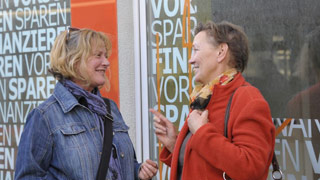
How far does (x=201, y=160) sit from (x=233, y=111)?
0.99 ft

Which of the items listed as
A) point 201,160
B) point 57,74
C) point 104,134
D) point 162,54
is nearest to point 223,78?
point 201,160

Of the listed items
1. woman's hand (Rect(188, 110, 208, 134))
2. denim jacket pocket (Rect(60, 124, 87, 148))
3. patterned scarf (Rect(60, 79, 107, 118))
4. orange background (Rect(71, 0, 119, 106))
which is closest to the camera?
woman's hand (Rect(188, 110, 208, 134))

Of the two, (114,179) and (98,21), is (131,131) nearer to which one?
(98,21)

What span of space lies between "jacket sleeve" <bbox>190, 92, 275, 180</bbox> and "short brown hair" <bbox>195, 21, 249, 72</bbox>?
29 centimetres

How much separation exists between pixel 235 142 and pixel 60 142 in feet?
3.23

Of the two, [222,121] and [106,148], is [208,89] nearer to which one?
[222,121]

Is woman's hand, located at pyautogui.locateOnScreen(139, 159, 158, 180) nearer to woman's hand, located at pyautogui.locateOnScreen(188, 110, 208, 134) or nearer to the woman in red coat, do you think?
the woman in red coat

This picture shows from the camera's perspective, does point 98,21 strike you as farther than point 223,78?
Yes

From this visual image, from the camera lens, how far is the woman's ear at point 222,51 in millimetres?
2764

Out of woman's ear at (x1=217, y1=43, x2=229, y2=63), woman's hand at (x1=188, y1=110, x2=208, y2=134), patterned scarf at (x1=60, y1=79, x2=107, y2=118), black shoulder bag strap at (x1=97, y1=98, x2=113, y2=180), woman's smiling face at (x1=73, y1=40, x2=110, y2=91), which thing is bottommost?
black shoulder bag strap at (x1=97, y1=98, x2=113, y2=180)

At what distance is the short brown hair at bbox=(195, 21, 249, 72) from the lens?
2768mm

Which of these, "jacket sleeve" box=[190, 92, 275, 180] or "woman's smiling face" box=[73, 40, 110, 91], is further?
"woman's smiling face" box=[73, 40, 110, 91]

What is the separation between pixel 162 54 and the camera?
4871 mm

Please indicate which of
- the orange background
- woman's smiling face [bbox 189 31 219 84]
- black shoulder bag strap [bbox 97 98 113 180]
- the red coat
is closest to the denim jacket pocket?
black shoulder bag strap [bbox 97 98 113 180]
